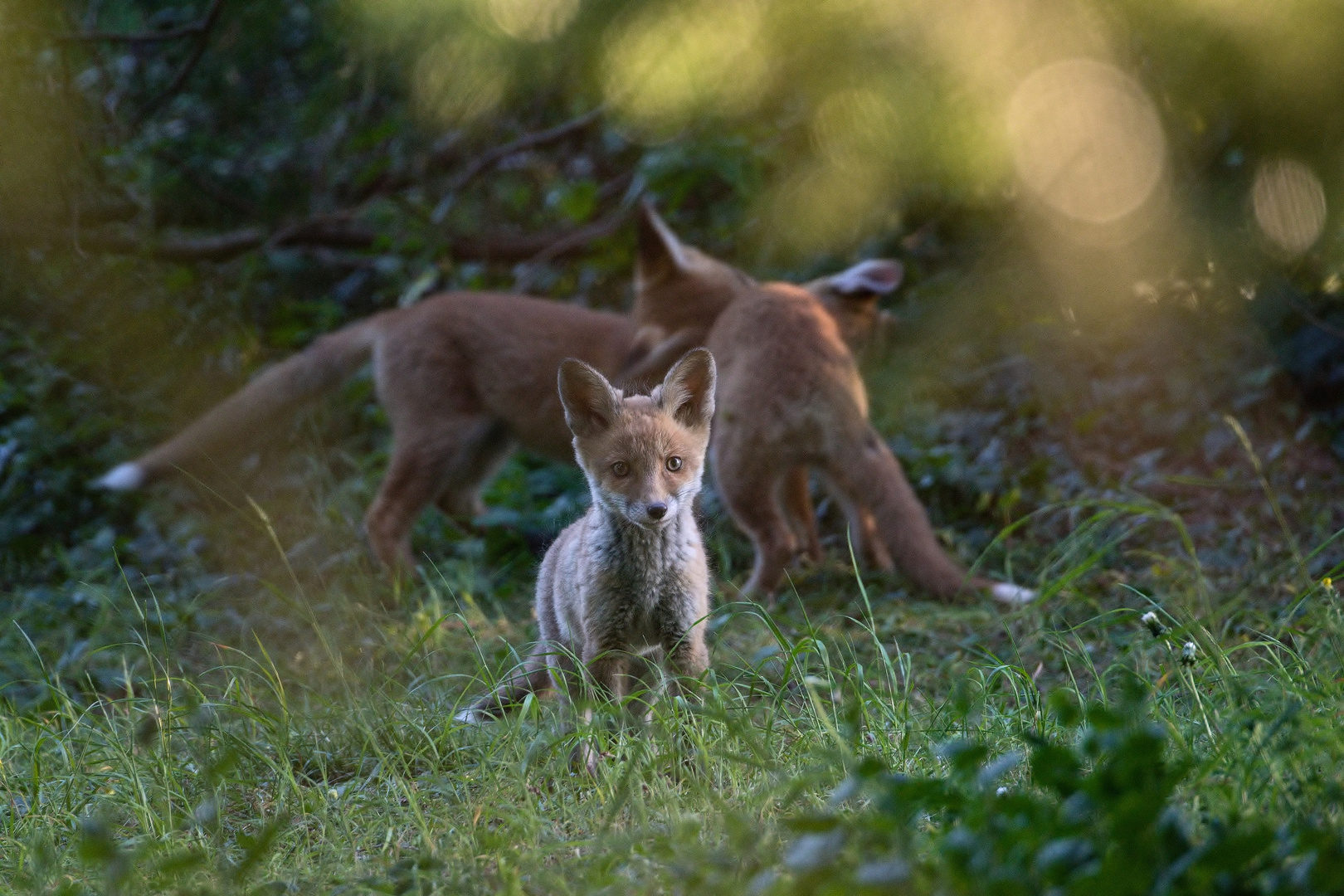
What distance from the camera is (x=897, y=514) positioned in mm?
5555

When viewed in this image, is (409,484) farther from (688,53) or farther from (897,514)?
(688,53)

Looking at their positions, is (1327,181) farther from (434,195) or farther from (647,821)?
(434,195)

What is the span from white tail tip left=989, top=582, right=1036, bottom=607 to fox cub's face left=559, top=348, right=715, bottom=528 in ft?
6.17

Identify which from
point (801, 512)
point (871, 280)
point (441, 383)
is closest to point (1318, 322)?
point (871, 280)

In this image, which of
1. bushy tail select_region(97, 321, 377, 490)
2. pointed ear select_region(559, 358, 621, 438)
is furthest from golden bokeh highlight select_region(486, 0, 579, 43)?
bushy tail select_region(97, 321, 377, 490)

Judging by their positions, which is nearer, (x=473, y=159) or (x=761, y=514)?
(x=761, y=514)

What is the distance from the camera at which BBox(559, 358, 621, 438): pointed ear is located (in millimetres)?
3555

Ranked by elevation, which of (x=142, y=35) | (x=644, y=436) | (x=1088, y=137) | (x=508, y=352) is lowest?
(x=508, y=352)

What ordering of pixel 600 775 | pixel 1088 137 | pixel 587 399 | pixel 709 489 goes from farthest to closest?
pixel 709 489 → pixel 1088 137 → pixel 587 399 → pixel 600 775

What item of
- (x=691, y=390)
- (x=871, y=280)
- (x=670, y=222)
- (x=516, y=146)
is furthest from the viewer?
(x=516, y=146)

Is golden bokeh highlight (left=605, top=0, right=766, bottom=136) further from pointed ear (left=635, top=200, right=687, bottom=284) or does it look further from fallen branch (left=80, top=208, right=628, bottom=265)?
fallen branch (left=80, top=208, right=628, bottom=265)

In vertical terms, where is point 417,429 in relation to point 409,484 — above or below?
above

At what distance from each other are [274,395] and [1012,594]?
3919 millimetres

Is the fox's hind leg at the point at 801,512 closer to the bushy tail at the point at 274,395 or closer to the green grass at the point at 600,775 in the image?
the green grass at the point at 600,775
